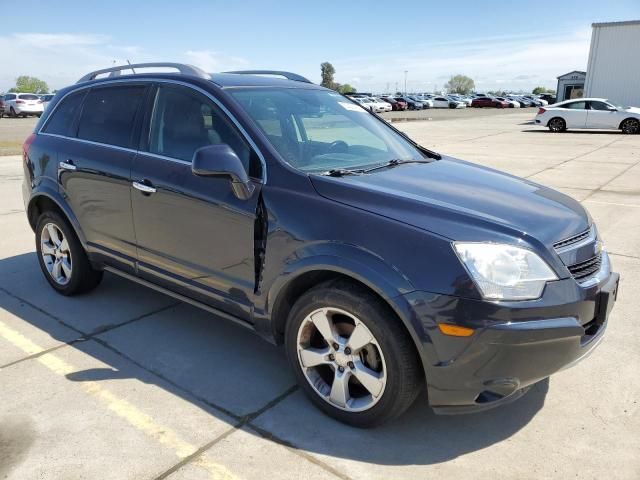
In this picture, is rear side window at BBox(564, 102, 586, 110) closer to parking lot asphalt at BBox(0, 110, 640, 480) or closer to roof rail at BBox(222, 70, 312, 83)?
parking lot asphalt at BBox(0, 110, 640, 480)

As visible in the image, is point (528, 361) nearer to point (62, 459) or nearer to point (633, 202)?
point (62, 459)

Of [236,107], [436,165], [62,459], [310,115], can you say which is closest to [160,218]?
[236,107]

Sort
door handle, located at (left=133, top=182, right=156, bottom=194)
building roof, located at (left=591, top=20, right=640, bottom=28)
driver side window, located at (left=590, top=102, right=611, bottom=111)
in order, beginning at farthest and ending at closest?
building roof, located at (left=591, top=20, right=640, bottom=28), driver side window, located at (left=590, top=102, right=611, bottom=111), door handle, located at (left=133, top=182, right=156, bottom=194)

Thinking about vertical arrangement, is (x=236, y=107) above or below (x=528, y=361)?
above

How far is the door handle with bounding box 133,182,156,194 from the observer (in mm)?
3488

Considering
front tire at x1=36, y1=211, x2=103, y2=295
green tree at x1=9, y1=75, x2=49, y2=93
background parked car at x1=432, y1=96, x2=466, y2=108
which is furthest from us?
green tree at x1=9, y1=75, x2=49, y2=93

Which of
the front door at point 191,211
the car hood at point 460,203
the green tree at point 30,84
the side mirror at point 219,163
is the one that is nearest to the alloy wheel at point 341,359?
the front door at point 191,211

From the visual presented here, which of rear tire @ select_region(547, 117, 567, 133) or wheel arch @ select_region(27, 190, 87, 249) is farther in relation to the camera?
rear tire @ select_region(547, 117, 567, 133)

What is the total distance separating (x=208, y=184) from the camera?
316cm

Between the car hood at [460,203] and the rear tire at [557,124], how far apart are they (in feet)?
73.8

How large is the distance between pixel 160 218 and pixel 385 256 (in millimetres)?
1694

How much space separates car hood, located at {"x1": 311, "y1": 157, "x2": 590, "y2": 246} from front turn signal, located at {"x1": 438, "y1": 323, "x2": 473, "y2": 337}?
39 cm

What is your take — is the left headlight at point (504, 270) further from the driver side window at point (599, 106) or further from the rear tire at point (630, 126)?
the driver side window at point (599, 106)

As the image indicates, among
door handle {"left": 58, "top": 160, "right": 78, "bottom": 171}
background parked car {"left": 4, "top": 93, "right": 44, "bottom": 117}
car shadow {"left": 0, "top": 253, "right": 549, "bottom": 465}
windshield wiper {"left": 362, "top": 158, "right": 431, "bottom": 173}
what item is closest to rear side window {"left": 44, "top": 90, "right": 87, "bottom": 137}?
door handle {"left": 58, "top": 160, "right": 78, "bottom": 171}
